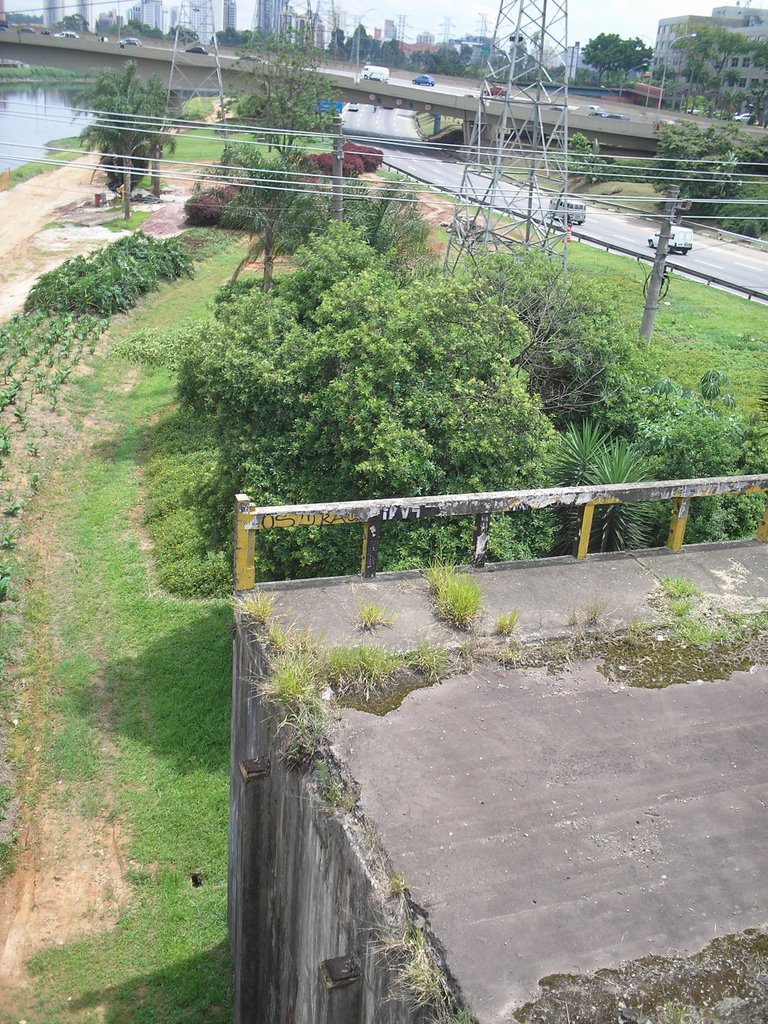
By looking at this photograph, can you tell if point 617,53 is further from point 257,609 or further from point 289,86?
point 257,609

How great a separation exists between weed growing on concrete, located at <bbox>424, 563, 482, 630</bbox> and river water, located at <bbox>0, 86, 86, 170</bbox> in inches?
2235

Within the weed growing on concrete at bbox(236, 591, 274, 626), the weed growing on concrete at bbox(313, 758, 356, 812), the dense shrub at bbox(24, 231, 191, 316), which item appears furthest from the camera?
the dense shrub at bbox(24, 231, 191, 316)

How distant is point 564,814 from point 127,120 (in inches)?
1632

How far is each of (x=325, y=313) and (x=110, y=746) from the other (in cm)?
550

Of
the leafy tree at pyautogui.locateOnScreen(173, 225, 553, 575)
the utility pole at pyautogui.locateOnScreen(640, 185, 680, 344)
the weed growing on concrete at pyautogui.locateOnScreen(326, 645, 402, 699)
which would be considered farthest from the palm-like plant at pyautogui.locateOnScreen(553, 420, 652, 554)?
the utility pole at pyautogui.locateOnScreen(640, 185, 680, 344)

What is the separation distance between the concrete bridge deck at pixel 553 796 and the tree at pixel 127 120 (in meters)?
37.6

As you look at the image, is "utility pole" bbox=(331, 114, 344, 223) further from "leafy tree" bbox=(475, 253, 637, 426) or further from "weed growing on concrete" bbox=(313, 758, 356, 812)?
"weed growing on concrete" bbox=(313, 758, 356, 812)

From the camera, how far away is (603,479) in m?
10.2

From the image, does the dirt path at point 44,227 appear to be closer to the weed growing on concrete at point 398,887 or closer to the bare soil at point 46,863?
the bare soil at point 46,863

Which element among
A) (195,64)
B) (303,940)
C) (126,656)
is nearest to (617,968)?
(303,940)

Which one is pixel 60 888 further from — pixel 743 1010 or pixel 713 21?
pixel 713 21

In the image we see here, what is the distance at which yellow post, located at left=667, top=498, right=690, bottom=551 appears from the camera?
305 inches

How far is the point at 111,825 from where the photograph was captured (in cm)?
1041

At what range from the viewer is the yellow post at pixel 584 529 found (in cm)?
748
